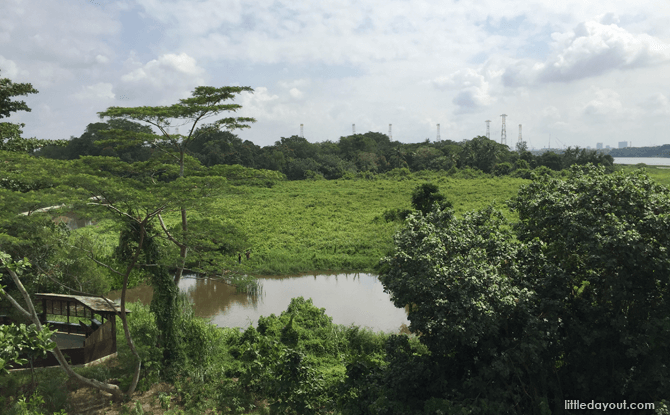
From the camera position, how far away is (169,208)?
375 inches

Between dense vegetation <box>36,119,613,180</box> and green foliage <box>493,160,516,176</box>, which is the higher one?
dense vegetation <box>36,119,613,180</box>

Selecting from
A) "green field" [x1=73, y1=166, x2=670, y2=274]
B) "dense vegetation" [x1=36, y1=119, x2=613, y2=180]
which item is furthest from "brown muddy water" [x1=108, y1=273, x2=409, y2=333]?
"dense vegetation" [x1=36, y1=119, x2=613, y2=180]

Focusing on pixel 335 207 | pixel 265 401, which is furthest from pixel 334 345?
pixel 335 207

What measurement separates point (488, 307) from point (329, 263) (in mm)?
14093

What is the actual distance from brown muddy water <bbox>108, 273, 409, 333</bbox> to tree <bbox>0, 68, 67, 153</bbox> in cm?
595

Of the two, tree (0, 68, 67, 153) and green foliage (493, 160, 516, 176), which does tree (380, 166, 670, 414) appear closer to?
tree (0, 68, 67, 153)

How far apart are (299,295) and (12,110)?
1175 centimetres

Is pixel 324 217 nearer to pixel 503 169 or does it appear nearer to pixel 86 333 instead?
pixel 86 333

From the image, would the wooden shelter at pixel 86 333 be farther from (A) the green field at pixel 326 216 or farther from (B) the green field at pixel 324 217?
(A) the green field at pixel 326 216

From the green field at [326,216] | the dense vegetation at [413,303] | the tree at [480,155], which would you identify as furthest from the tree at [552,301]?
the tree at [480,155]

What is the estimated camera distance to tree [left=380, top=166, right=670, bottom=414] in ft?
22.1

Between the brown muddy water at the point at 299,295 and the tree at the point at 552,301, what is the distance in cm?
659

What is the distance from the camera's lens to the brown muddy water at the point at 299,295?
14.9 metres

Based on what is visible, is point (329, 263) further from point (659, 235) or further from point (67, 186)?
point (659, 235)
